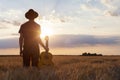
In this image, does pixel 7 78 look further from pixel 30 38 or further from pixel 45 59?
pixel 45 59

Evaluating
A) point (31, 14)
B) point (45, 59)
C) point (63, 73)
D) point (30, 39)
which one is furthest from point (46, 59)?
point (63, 73)

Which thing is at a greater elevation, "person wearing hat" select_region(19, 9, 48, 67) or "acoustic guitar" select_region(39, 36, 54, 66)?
"person wearing hat" select_region(19, 9, 48, 67)

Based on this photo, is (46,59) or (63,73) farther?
(46,59)

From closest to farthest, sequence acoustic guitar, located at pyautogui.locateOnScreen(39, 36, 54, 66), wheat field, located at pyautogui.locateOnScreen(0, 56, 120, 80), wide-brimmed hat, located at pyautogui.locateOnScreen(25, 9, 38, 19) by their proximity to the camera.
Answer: wheat field, located at pyautogui.locateOnScreen(0, 56, 120, 80), wide-brimmed hat, located at pyautogui.locateOnScreen(25, 9, 38, 19), acoustic guitar, located at pyautogui.locateOnScreen(39, 36, 54, 66)

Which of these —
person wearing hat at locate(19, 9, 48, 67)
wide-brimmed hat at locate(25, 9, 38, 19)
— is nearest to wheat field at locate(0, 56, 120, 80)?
person wearing hat at locate(19, 9, 48, 67)

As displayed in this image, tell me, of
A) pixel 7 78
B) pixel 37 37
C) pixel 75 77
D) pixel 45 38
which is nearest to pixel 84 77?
pixel 75 77

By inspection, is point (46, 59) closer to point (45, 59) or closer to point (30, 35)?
point (45, 59)

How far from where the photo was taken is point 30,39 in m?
11.8

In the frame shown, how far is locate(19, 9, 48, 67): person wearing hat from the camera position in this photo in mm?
11508

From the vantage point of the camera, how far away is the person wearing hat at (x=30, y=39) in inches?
453

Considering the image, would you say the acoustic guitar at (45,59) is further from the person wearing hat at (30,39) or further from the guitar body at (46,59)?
the person wearing hat at (30,39)

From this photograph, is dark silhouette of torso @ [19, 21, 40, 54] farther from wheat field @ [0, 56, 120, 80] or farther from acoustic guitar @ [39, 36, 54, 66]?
acoustic guitar @ [39, 36, 54, 66]

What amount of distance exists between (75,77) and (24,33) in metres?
4.98

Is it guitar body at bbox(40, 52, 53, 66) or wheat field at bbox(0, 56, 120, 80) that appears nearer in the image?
wheat field at bbox(0, 56, 120, 80)
